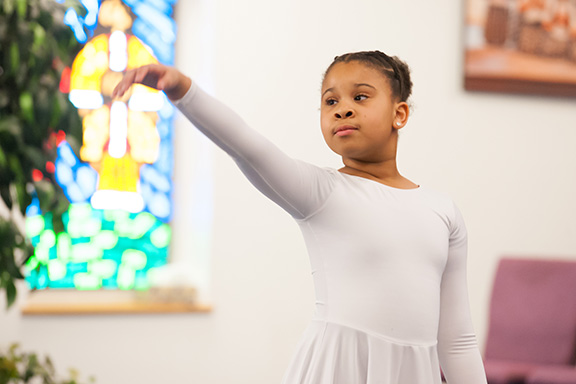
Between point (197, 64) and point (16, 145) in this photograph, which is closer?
point (16, 145)

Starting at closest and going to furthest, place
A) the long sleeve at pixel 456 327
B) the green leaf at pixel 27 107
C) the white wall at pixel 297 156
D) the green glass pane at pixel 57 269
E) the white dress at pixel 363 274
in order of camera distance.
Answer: the white dress at pixel 363 274, the long sleeve at pixel 456 327, the green leaf at pixel 27 107, the white wall at pixel 297 156, the green glass pane at pixel 57 269

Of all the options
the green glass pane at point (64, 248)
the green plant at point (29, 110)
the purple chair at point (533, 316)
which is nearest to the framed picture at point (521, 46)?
the purple chair at point (533, 316)

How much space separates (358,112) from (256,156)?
7.2 inches

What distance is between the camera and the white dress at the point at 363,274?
1008 mm

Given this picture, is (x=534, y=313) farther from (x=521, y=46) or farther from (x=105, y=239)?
(x=105, y=239)

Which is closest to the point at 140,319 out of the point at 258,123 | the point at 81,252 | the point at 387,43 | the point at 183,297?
the point at 183,297

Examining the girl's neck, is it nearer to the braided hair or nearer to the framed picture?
the braided hair

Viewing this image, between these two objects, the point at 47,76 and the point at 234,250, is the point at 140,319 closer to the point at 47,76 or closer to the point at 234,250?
the point at 234,250

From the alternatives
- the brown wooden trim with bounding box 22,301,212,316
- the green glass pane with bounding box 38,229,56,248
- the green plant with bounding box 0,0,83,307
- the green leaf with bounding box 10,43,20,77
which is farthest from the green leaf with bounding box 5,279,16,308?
the green glass pane with bounding box 38,229,56,248

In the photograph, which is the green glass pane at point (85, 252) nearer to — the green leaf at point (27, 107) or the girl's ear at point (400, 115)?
the green leaf at point (27, 107)

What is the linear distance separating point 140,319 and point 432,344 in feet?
8.63

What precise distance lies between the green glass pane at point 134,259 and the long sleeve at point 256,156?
2.95 m

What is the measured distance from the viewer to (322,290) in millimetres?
1058

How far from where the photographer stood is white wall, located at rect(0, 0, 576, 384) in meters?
3.55
